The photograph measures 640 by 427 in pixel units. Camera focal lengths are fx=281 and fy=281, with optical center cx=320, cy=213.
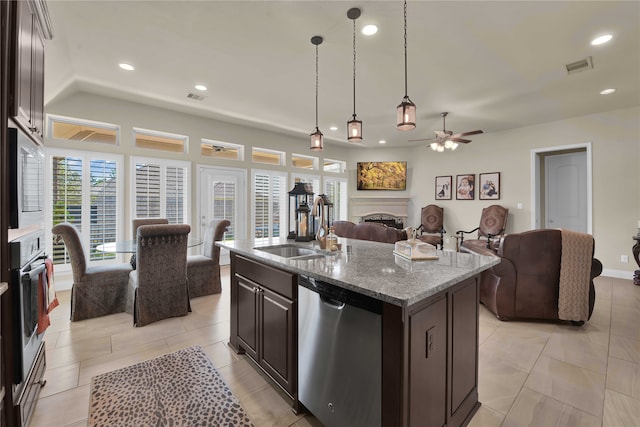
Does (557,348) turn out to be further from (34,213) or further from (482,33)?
(34,213)

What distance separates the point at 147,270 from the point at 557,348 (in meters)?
4.06

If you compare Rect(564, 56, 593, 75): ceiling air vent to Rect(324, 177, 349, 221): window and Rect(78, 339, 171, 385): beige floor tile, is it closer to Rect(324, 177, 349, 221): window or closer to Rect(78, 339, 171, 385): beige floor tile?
Rect(324, 177, 349, 221): window

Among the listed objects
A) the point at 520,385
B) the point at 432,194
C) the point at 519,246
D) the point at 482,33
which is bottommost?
the point at 520,385

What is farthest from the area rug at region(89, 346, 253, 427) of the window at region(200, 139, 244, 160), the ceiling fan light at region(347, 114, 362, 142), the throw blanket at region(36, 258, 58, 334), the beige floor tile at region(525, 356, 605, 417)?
the window at region(200, 139, 244, 160)

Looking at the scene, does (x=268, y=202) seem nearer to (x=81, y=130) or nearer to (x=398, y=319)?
(x=81, y=130)

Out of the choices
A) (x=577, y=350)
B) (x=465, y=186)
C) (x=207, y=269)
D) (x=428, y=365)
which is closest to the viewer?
(x=428, y=365)

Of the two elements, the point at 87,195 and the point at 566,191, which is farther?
the point at 566,191

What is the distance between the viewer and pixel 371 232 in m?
4.55

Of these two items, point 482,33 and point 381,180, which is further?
point 381,180

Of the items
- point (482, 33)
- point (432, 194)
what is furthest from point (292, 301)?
point (432, 194)

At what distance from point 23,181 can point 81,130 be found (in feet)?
12.5

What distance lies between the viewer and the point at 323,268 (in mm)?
1575

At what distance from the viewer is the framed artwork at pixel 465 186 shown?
682 cm

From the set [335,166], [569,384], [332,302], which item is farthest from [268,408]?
[335,166]
